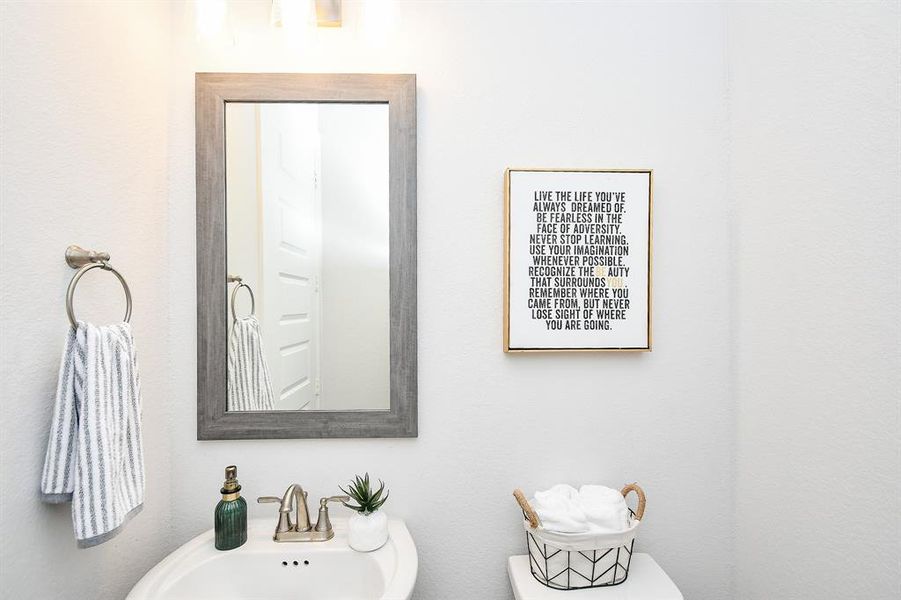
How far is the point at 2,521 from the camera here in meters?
0.78

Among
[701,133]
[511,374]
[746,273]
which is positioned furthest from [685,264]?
[511,374]

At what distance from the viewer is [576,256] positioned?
4.15ft

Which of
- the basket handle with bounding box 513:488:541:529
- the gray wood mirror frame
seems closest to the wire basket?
the basket handle with bounding box 513:488:541:529

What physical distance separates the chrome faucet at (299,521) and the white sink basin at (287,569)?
1 centimetres

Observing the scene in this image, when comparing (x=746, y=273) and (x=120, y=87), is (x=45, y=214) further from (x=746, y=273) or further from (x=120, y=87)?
(x=746, y=273)

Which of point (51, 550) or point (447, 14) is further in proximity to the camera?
point (447, 14)

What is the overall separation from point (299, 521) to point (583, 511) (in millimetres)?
660

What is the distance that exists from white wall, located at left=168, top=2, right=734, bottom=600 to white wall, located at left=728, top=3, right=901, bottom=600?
0.08m

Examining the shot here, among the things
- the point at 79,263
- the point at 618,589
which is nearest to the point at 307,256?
the point at 79,263

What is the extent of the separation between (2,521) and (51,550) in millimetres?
137

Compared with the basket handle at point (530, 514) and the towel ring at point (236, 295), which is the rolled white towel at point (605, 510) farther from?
the towel ring at point (236, 295)

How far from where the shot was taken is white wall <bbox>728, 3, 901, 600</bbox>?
885 mm

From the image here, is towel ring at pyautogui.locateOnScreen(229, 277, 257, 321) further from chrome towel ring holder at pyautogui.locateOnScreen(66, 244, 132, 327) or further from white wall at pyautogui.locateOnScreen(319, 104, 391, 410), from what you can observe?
chrome towel ring holder at pyautogui.locateOnScreen(66, 244, 132, 327)

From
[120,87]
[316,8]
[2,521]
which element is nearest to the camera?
[2,521]
